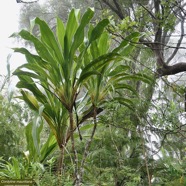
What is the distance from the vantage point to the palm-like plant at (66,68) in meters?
1.23

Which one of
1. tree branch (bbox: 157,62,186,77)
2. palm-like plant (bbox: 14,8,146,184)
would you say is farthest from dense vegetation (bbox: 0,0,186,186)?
tree branch (bbox: 157,62,186,77)

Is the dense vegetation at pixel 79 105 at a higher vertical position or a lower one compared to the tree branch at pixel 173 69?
lower

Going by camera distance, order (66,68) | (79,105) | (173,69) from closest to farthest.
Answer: (66,68) < (79,105) < (173,69)

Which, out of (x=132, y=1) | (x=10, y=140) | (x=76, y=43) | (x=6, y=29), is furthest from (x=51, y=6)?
(x=76, y=43)

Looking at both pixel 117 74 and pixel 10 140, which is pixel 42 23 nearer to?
pixel 117 74

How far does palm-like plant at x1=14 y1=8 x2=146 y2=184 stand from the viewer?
4.04 ft

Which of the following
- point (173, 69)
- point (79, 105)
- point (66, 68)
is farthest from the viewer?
point (173, 69)

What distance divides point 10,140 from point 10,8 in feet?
15.8

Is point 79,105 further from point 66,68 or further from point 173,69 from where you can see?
point 173,69

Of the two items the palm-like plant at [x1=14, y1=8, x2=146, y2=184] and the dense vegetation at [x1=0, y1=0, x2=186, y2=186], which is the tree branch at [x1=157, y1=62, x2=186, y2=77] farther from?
the palm-like plant at [x1=14, y1=8, x2=146, y2=184]

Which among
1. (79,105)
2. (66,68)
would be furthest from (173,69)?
(66,68)

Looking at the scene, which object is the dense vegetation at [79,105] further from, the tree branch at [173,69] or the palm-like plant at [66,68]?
the tree branch at [173,69]

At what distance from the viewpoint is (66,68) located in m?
1.26

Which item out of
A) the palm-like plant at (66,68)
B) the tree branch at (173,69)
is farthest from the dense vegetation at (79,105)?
the tree branch at (173,69)
